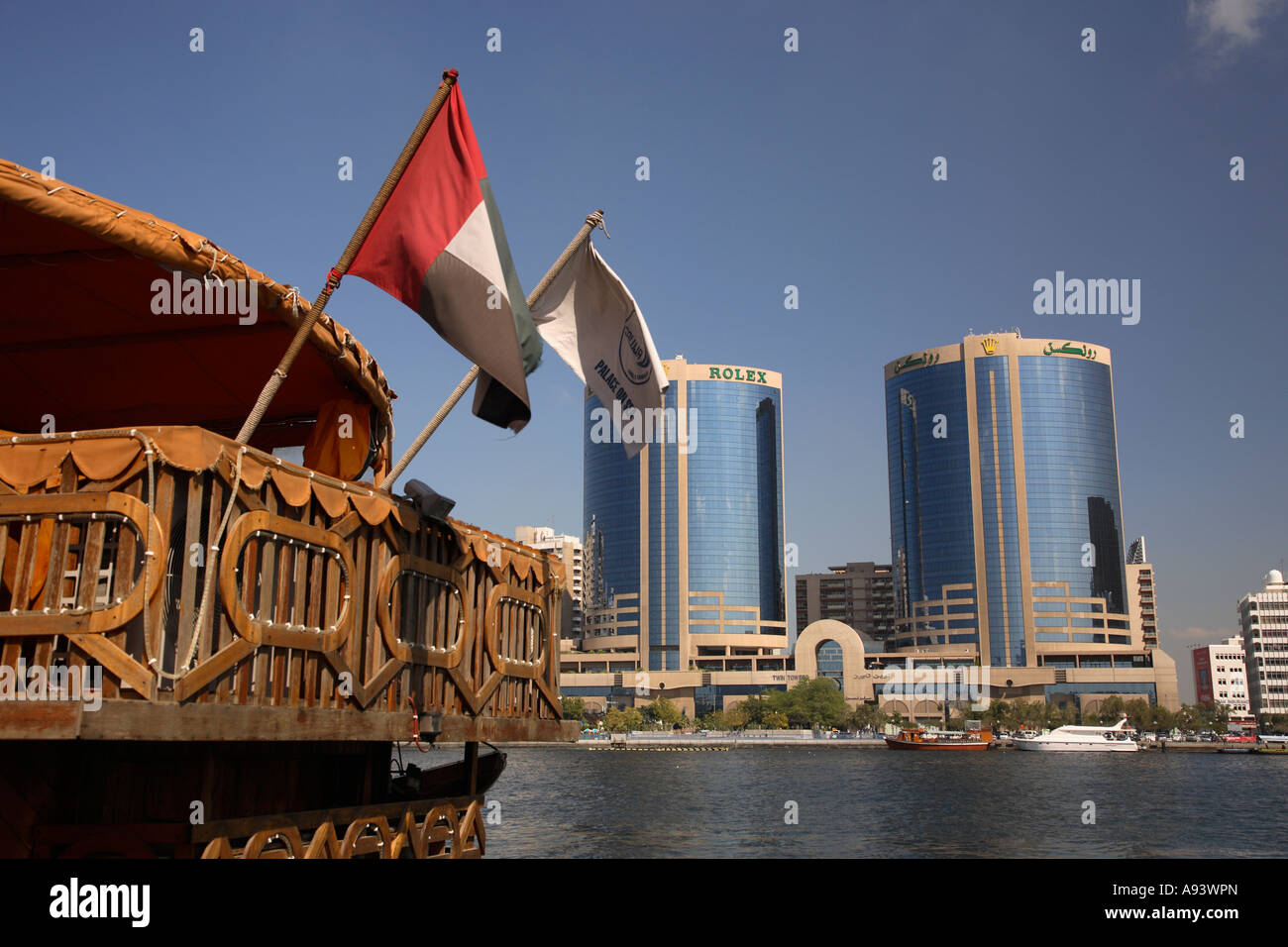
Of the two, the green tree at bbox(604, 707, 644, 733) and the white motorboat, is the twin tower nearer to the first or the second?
the green tree at bbox(604, 707, 644, 733)

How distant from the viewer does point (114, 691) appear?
28.9 ft

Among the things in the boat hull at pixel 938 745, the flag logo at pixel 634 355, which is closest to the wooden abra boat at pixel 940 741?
the boat hull at pixel 938 745

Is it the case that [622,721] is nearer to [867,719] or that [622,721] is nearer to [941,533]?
[867,719]

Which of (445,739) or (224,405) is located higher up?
(224,405)

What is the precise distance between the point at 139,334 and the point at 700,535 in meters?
180

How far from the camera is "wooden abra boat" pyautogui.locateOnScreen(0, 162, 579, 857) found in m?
9.05

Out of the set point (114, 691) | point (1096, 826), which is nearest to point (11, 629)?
point (114, 691)

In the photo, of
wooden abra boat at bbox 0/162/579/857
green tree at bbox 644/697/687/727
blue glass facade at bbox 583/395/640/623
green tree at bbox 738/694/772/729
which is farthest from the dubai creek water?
blue glass facade at bbox 583/395/640/623

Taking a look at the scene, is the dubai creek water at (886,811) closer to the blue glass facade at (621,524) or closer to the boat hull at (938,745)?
the boat hull at (938,745)

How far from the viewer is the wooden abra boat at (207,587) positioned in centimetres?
905

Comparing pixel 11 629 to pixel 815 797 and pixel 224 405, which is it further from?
pixel 815 797

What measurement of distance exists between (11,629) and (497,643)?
7.17 meters

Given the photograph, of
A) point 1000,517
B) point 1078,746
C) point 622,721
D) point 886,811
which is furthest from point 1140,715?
point 886,811
